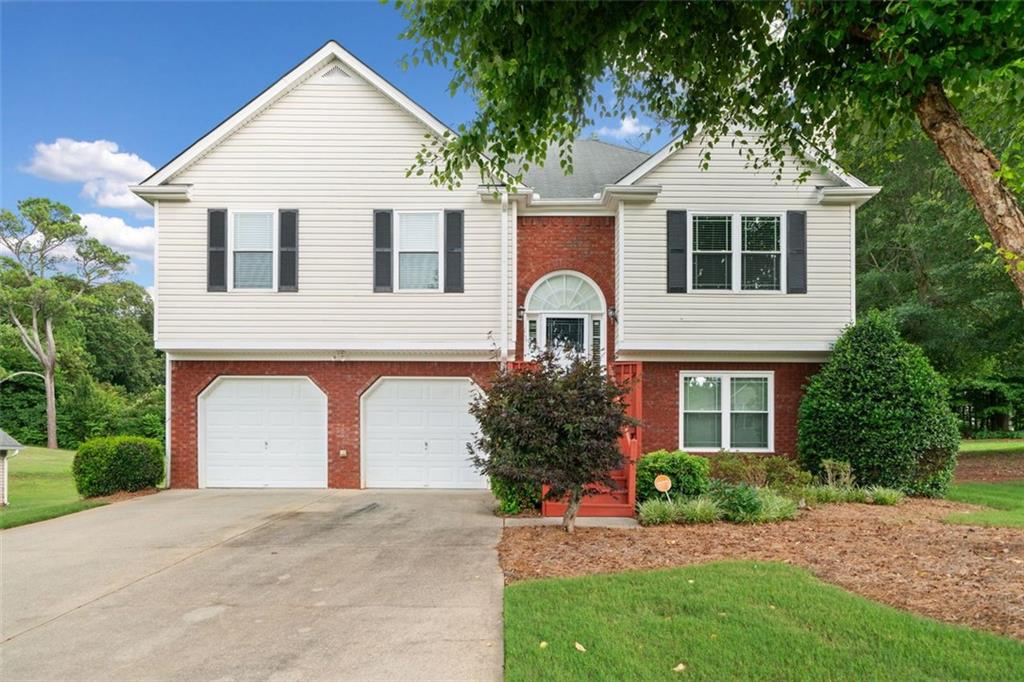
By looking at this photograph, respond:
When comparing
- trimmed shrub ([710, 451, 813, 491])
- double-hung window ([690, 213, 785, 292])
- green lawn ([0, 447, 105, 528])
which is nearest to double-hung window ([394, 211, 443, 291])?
double-hung window ([690, 213, 785, 292])

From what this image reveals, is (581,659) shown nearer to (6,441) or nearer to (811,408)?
(811,408)

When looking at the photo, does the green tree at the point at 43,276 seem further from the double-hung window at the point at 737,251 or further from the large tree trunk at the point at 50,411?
the double-hung window at the point at 737,251

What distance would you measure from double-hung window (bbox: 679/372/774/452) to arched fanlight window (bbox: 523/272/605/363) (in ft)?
6.98

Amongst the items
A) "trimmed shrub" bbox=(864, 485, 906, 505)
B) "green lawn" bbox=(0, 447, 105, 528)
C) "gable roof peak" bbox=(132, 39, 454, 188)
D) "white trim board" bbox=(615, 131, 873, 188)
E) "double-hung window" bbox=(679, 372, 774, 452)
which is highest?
"gable roof peak" bbox=(132, 39, 454, 188)

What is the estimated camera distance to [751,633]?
14.5ft

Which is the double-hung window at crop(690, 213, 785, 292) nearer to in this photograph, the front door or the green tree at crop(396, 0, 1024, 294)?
the front door

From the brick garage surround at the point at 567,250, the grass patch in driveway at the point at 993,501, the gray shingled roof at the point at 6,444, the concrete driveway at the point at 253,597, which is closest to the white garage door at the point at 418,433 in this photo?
the brick garage surround at the point at 567,250

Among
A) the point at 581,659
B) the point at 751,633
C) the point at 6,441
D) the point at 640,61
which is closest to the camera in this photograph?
the point at 581,659

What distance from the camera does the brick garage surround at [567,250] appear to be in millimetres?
12477

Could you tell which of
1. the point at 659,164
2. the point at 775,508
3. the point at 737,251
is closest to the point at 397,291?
the point at 659,164

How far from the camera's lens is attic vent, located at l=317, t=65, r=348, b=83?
12.1 meters

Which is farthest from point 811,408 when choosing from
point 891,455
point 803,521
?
point 803,521

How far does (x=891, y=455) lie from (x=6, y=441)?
68.2 feet

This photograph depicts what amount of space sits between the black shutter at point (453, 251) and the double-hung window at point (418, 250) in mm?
146
